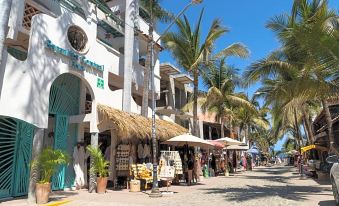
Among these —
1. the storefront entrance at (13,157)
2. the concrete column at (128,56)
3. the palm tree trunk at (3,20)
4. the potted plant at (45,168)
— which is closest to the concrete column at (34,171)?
the potted plant at (45,168)

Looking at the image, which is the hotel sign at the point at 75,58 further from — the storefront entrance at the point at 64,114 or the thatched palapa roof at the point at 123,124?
the thatched palapa roof at the point at 123,124

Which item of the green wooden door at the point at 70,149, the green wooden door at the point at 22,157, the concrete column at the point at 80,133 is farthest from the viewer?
the concrete column at the point at 80,133

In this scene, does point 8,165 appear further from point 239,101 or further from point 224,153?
point 224,153

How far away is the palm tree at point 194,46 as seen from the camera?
73.6 ft

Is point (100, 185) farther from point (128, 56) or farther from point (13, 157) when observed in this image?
point (128, 56)

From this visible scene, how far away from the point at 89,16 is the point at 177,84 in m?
16.2

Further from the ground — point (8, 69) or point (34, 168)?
point (8, 69)

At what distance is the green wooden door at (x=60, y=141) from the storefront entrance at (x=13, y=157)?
5.27 ft

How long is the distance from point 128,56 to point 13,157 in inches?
352

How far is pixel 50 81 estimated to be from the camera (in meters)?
12.6

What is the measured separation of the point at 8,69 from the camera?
424 inches

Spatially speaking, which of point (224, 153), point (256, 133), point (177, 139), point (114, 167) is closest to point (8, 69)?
point (114, 167)

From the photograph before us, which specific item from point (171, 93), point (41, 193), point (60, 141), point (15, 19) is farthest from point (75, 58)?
point (171, 93)

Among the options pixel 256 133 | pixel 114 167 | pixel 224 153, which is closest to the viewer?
pixel 114 167
